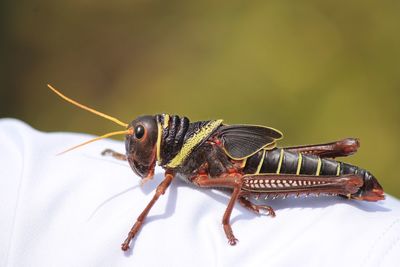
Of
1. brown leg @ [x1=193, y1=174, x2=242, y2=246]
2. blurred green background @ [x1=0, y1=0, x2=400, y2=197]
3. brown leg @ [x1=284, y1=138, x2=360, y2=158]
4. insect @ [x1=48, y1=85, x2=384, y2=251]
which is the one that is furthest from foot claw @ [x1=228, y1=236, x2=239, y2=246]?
blurred green background @ [x1=0, y1=0, x2=400, y2=197]

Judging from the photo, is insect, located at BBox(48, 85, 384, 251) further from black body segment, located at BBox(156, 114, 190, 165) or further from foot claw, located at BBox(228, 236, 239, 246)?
foot claw, located at BBox(228, 236, 239, 246)

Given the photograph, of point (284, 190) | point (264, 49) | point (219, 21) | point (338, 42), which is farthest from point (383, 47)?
point (284, 190)

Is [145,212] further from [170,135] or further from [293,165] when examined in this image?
[293,165]

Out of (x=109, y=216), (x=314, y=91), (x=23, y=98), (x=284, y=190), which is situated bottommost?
(x=23, y=98)

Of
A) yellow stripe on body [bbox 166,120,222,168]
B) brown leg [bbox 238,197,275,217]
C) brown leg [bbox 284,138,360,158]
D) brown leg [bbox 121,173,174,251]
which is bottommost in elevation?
brown leg [bbox 121,173,174,251]

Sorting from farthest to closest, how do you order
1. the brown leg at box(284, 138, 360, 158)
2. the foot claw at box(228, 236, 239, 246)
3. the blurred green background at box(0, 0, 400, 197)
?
the blurred green background at box(0, 0, 400, 197) → the brown leg at box(284, 138, 360, 158) → the foot claw at box(228, 236, 239, 246)

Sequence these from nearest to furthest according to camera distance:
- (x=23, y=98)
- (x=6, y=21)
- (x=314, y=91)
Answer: (x=314, y=91) < (x=23, y=98) < (x=6, y=21)

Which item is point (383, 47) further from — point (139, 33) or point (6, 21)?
point (6, 21)

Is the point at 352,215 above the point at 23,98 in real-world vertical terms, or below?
above
